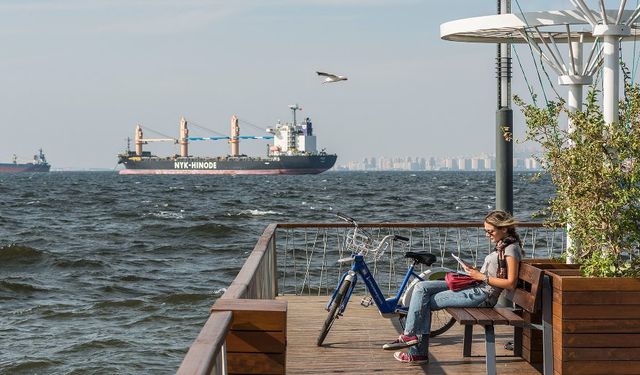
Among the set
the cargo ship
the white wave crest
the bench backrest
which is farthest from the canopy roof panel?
the cargo ship

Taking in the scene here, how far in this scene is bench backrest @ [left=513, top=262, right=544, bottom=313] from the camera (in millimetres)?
6930

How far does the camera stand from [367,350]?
28.3ft

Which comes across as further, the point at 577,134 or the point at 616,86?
the point at 616,86

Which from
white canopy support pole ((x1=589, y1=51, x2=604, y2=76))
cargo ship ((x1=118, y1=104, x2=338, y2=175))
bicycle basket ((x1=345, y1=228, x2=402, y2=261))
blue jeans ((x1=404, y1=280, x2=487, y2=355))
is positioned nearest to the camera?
blue jeans ((x1=404, y1=280, x2=487, y2=355))

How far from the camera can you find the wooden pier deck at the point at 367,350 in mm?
7824

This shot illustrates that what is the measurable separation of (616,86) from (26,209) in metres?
58.3

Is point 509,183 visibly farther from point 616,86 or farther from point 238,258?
point 238,258

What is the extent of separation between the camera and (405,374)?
25.0 ft

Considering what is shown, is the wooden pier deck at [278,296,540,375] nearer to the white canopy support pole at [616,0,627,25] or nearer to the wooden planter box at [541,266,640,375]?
the wooden planter box at [541,266,640,375]

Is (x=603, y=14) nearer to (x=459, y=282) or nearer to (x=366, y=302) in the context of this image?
(x=459, y=282)

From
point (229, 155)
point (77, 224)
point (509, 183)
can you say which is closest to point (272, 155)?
point (229, 155)

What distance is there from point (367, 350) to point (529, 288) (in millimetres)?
1814

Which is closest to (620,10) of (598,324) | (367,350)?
(598,324)

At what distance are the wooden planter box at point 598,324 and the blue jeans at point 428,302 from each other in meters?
0.96
